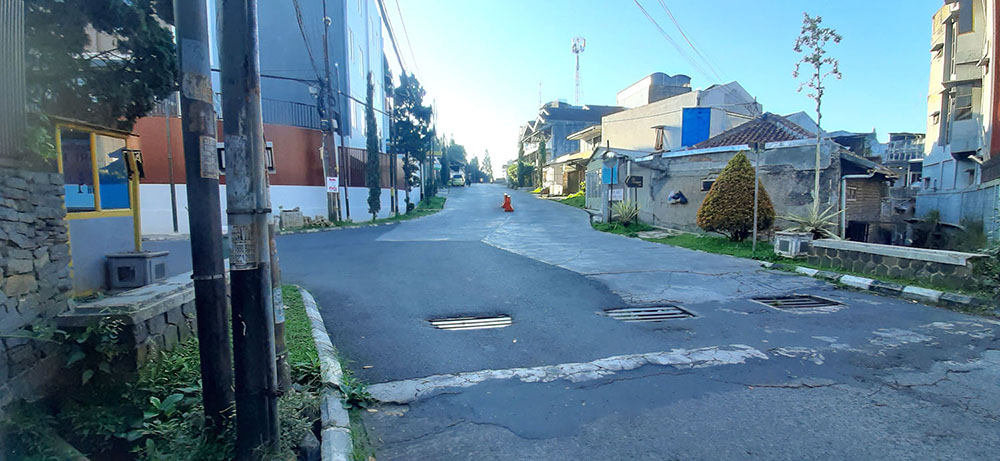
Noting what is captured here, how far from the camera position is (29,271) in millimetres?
3467

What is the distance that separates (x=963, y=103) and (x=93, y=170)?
89.5 ft

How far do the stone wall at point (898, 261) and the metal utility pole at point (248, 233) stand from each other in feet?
32.2

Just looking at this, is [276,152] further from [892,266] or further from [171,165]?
[892,266]

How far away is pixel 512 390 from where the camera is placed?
389cm

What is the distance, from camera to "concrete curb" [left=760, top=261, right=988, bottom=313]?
6510 mm

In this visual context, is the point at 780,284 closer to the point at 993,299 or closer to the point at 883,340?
the point at 993,299

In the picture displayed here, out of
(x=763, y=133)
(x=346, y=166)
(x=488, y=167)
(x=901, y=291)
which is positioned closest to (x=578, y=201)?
(x=763, y=133)

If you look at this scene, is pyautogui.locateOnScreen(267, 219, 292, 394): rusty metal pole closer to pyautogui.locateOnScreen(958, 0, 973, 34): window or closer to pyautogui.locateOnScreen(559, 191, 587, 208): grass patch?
pyautogui.locateOnScreen(958, 0, 973, 34): window

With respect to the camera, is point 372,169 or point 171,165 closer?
point 171,165

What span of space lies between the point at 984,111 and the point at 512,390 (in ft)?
68.3

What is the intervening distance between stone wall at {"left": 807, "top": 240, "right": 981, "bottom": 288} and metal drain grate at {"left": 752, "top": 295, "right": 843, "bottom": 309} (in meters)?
2.11

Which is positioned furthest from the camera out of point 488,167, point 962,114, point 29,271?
point 488,167

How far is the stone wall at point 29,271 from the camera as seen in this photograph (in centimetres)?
321

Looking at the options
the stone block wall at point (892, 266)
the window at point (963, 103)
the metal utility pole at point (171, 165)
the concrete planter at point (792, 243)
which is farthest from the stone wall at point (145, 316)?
the window at point (963, 103)
